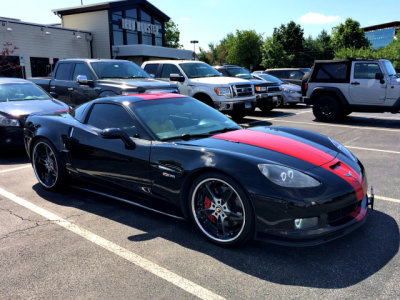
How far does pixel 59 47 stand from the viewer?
2764cm

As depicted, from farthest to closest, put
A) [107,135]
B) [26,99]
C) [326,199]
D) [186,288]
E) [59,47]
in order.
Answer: [59,47]
[26,99]
[107,135]
[326,199]
[186,288]

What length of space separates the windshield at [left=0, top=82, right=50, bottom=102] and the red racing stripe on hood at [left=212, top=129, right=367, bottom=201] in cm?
619

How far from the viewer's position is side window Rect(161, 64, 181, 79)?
11358 mm

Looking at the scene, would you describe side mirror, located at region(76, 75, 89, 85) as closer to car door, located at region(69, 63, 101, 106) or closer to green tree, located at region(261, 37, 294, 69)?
car door, located at region(69, 63, 101, 106)

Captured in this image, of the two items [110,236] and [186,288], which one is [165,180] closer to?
[110,236]

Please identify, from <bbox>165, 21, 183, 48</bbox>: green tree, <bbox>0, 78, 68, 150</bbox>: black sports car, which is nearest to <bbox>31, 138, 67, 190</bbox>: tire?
<bbox>0, 78, 68, 150</bbox>: black sports car

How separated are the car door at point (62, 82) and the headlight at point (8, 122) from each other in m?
2.78

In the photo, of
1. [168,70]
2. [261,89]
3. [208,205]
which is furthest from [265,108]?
[208,205]

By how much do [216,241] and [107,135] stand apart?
1.58 m

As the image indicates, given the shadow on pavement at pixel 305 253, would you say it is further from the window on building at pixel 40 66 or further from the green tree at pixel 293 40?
the green tree at pixel 293 40

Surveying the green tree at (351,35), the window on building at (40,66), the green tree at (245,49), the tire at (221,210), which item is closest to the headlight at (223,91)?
the tire at (221,210)

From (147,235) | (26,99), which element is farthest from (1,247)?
(26,99)

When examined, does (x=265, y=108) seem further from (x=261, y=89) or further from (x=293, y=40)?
(x=293, y=40)

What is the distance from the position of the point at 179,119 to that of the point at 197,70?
7.78 metres
